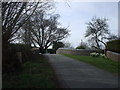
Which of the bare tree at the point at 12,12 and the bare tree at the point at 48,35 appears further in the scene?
the bare tree at the point at 48,35

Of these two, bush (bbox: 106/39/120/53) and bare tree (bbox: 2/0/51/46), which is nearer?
bare tree (bbox: 2/0/51/46)

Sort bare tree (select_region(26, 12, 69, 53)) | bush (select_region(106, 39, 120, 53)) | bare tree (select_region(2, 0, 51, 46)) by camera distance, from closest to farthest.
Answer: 1. bare tree (select_region(2, 0, 51, 46))
2. bush (select_region(106, 39, 120, 53))
3. bare tree (select_region(26, 12, 69, 53))

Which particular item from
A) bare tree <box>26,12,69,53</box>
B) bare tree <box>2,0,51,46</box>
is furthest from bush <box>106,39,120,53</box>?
bare tree <box>26,12,69,53</box>

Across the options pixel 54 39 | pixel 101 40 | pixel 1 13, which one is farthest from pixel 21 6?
pixel 54 39

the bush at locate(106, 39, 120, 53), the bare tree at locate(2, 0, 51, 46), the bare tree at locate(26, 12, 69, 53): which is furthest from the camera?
the bare tree at locate(26, 12, 69, 53)

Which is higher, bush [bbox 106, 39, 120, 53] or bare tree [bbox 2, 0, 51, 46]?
bare tree [bbox 2, 0, 51, 46]

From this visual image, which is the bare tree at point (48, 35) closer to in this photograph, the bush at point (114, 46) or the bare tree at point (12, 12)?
the bush at point (114, 46)

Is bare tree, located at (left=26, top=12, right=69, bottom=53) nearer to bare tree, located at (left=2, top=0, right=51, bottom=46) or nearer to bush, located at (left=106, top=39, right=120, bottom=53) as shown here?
bush, located at (left=106, top=39, right=120, bottom=53)

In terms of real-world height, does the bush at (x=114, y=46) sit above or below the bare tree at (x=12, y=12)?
below

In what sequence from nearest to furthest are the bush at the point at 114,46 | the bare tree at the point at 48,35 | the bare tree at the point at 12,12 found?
the bare tree at the point at 12,12 < the bush at the point at 114,46 < the bare tree at the point at 48,35

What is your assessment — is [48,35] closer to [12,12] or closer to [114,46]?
[114,46]

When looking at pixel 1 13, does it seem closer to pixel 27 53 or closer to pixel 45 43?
pixel 27 53

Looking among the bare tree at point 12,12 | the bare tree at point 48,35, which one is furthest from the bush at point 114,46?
the bare tree at point 48,35

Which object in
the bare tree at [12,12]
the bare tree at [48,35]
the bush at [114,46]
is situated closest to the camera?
the bare tree at [12,12]
